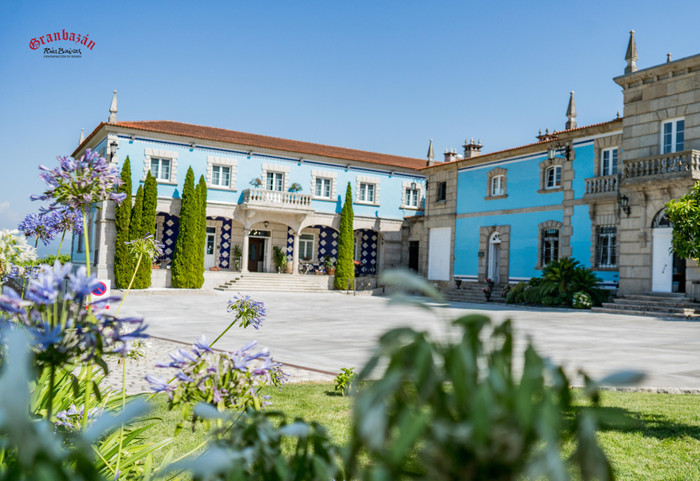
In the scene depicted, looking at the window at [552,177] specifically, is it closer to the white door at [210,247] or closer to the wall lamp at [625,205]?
the wall lamp at [625,205]

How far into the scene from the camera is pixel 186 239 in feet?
88.1

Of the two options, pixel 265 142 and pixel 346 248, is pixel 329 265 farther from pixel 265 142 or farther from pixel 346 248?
pixel 265 142

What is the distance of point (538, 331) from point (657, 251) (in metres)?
9.00

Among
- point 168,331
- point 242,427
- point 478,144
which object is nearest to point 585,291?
point 478,144

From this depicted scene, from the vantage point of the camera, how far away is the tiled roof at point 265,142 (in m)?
28.6

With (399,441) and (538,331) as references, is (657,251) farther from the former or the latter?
(399,441)

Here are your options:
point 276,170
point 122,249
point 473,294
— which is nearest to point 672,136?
point 473,294

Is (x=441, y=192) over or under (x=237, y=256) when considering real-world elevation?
over

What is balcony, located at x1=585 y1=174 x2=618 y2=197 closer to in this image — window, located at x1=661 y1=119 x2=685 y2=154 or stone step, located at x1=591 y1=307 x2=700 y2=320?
window, located at x1=661 y1=119 x2=685 y2=154

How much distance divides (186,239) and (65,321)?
26.8 m

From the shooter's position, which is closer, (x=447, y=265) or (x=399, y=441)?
(x=399, y=441)

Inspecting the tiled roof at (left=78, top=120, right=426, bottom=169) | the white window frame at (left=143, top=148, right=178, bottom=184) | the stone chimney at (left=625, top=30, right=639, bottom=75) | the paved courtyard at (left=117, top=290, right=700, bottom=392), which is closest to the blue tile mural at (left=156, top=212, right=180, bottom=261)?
the white window frame at (left=143, top=148, right=178, bottom=184)

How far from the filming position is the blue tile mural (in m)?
29.0

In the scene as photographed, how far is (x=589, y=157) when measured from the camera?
22.8 m
